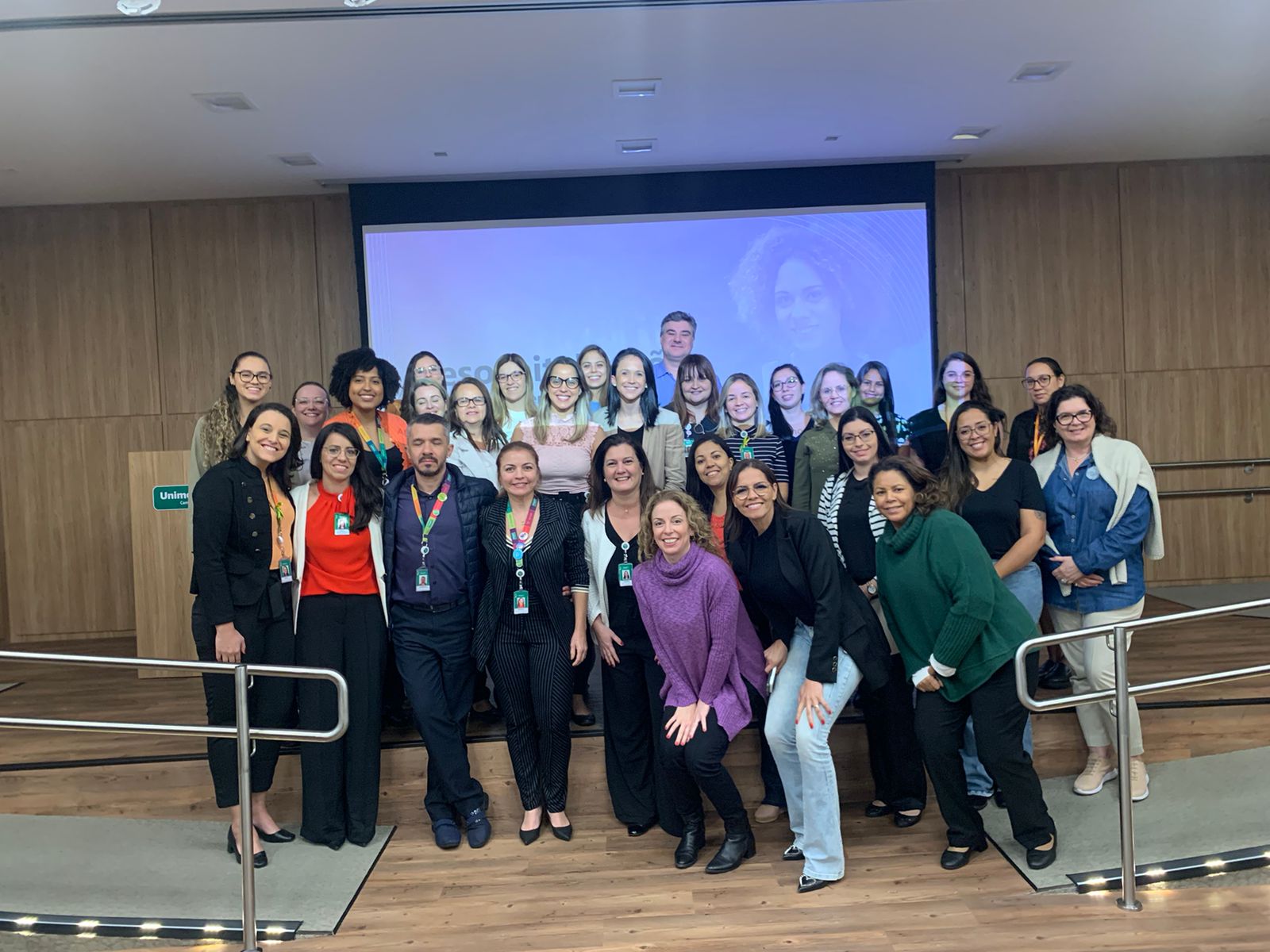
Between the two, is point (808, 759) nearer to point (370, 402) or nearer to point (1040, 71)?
point (370, 402)

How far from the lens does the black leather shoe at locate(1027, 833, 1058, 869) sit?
3664mm

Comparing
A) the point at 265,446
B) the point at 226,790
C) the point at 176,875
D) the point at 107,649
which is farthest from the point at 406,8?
the point at 107,649

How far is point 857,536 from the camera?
4203 mm

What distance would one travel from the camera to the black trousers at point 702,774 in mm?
3764

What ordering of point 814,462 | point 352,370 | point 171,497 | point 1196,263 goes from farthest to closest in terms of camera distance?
point 1196,263
point 171,497
point 814,462
point 352,370

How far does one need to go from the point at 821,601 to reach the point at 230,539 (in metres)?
2.24

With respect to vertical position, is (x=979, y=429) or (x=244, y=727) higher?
(x=979, y=429)

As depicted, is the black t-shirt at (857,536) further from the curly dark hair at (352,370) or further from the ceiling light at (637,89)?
the ceiling light at (637,89)

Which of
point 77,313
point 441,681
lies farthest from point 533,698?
point 77,313

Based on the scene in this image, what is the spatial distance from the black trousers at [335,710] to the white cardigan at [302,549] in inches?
1.3

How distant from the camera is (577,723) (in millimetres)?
4594

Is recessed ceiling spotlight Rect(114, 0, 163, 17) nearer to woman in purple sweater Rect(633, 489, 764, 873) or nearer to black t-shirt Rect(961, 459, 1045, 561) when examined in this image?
woman in purple sweater Rect(633, 489, 764, 873)

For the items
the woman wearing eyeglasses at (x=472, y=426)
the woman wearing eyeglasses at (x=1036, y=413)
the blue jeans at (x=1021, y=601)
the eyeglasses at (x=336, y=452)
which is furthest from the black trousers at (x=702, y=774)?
the woman wearing eyeglasses at (x=1036, y=413)

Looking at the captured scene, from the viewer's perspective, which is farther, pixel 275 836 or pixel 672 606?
pixel 275 836
